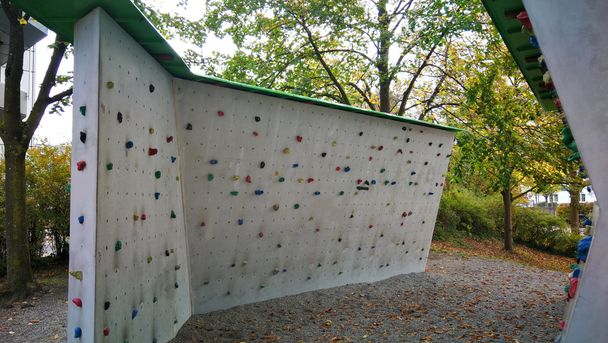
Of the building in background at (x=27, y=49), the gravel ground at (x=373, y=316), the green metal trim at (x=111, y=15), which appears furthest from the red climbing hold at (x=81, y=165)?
the building in background at (x=27, y=49)

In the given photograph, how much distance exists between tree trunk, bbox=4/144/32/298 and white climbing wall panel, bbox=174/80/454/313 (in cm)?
314

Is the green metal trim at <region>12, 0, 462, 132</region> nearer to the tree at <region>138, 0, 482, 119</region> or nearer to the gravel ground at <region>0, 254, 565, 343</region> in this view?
the gravel ground at <region>0, 254, 565, 343</region>

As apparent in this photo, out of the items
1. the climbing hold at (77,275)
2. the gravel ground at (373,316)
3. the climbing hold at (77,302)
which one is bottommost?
the gravel ground at (373,316)

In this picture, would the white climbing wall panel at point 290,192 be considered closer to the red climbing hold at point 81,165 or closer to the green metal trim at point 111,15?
the green metal trim at point 111,15

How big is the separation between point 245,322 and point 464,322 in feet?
8.31

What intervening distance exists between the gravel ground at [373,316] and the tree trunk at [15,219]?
1.14ft

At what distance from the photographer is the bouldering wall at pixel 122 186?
3.00 meters

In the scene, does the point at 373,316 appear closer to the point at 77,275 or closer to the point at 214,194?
the point at 214,194

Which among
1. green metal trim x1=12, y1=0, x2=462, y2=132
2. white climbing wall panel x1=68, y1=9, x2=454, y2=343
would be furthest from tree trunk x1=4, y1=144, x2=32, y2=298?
green metal trim x1=12, y1=0, x2=462, y2=132

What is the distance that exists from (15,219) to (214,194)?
3.44 metres

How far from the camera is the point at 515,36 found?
3955 mm

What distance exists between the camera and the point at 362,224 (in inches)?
288

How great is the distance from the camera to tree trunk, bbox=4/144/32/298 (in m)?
6.60

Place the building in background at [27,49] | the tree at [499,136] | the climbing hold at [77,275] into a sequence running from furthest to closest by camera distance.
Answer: the building in background at [27,49]
the tree at [499,136]
the climbing hold at [77,275]
